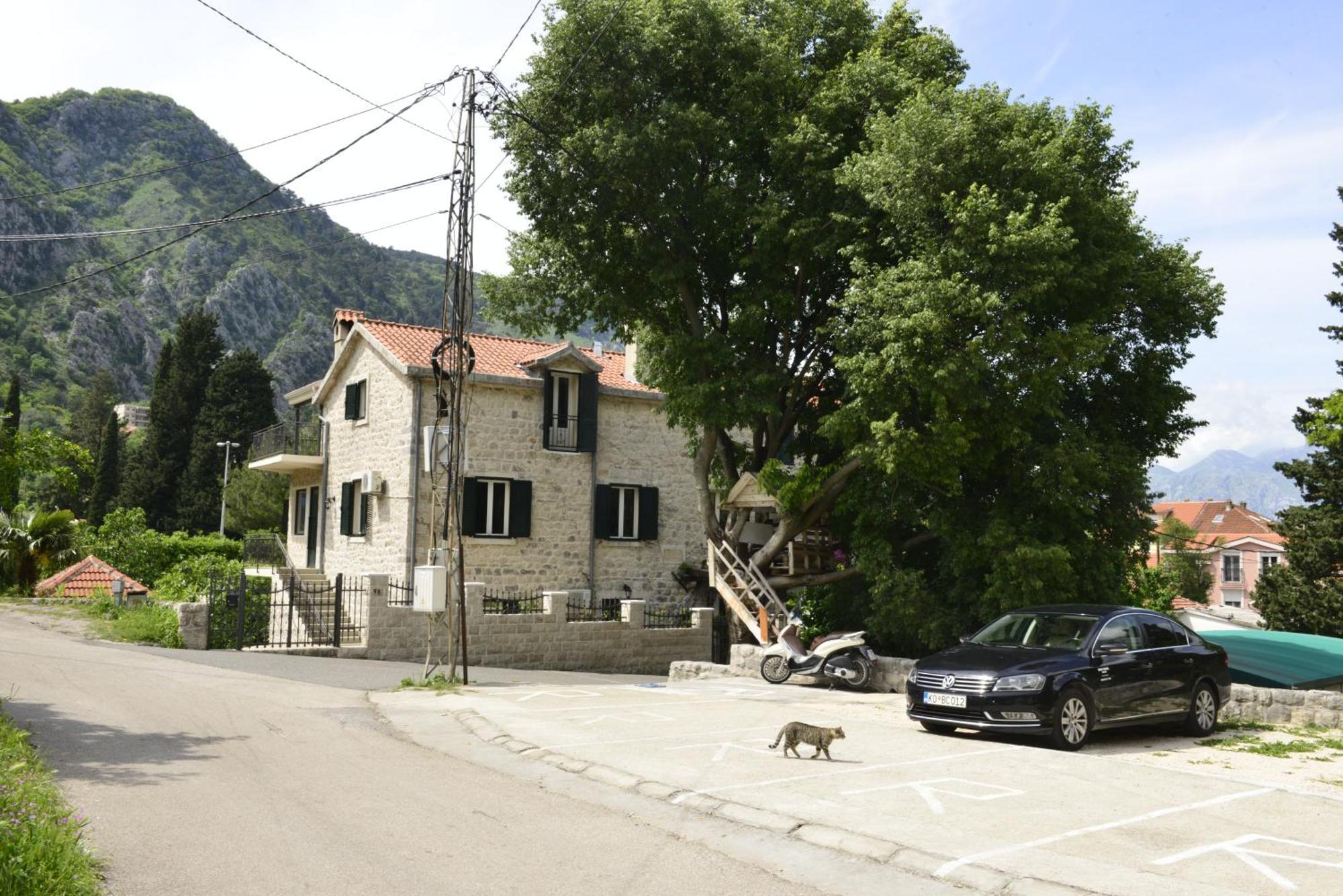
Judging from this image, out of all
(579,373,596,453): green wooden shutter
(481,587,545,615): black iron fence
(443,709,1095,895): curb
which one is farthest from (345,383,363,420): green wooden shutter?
(443,709,1095,895): curb

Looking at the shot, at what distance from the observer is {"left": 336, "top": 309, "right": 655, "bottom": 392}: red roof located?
85.4 feet

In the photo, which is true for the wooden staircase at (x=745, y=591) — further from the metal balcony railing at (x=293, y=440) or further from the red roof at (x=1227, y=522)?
the red roof at (x=1227, y=522)

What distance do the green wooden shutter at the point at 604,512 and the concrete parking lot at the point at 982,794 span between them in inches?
534

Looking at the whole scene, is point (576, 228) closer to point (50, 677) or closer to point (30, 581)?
point (50, 677)

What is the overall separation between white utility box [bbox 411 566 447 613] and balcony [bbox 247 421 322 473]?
586 inches

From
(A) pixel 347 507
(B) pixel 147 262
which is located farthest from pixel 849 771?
(B) pixel 147 262

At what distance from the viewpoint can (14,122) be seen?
12150 cm

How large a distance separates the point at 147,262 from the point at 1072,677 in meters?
124

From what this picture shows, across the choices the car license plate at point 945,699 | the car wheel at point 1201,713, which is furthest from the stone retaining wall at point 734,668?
the car license plate at point 945,699

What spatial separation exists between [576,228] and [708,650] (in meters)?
10.6

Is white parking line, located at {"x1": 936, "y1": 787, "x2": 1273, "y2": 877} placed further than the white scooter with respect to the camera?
No

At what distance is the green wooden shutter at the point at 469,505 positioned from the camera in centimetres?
2544

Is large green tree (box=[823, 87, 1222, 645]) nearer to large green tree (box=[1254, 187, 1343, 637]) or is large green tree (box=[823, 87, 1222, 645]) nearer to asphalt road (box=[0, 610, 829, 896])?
asphalt road (box=[0, 610, 829, 896])

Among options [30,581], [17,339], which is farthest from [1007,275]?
[17,339]
